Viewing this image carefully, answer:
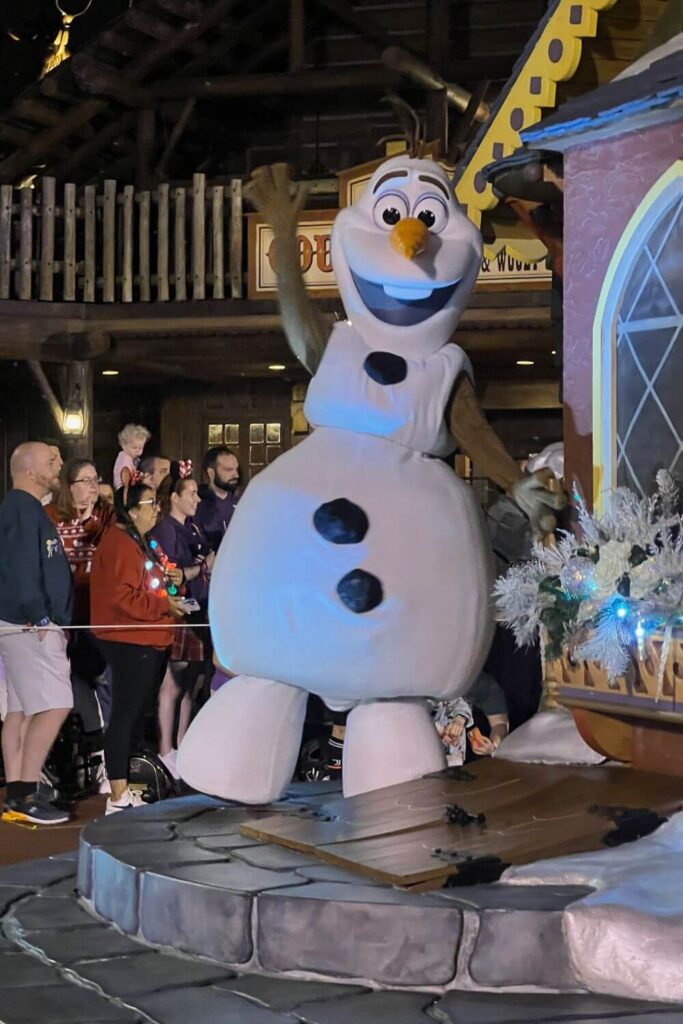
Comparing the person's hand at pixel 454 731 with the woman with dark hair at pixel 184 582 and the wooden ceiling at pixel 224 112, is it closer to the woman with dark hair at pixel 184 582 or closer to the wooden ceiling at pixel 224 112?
the woman with dark hair at pixel 184 582

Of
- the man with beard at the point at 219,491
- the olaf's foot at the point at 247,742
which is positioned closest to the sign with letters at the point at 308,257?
A: the man with beard at the point at 219,491

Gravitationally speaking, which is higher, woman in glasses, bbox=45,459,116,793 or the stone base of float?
woman in glasses, bbox=45,459,116,793

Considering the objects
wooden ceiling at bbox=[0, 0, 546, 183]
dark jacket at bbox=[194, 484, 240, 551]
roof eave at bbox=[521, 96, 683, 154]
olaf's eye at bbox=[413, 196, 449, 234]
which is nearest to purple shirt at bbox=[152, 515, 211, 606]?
dark jacket at bbox=[194, 484, 240, 551]

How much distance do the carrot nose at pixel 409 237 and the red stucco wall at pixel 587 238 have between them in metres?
0.55

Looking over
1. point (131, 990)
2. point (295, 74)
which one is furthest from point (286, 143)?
point (131, 990)

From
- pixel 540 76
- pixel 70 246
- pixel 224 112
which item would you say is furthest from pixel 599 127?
pixel 224 112

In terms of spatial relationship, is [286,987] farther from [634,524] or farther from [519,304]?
[519,304]

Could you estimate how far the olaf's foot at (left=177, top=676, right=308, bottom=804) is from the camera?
196 inches

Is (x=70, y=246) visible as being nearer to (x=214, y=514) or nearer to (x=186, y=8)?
(x=186, y=8)

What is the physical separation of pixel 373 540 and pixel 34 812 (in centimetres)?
324

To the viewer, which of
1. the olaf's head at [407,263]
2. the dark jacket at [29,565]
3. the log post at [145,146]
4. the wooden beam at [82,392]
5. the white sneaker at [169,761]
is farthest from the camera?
the log post at [145,146]

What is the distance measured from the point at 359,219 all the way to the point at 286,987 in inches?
101

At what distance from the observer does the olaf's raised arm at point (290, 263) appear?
537 centimetres

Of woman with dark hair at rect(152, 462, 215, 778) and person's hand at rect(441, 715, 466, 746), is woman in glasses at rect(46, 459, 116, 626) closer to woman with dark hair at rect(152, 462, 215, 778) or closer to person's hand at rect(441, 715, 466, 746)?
woman with dark hair at rect(152, 462, 215, 778)
